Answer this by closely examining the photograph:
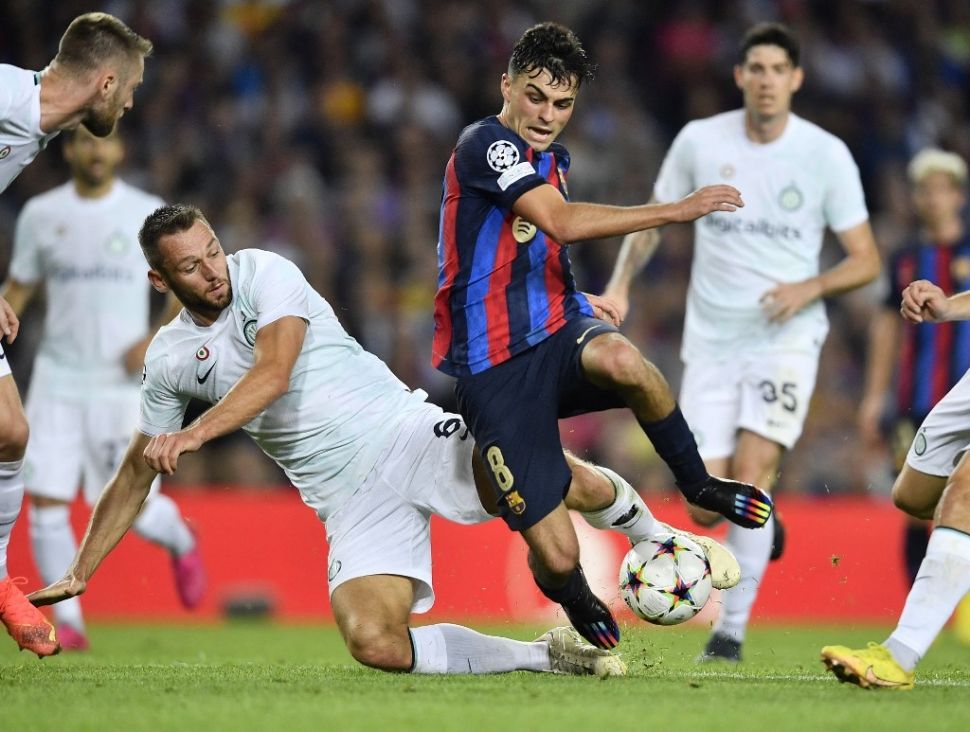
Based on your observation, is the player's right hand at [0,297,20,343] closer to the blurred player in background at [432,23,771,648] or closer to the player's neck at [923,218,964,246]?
the blurred player in background at [432,23,771,648]

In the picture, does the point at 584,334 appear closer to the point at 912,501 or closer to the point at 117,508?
the point at 912,501

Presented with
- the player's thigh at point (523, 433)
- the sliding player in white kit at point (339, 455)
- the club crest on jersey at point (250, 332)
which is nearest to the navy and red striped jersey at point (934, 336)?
the sliding player in white kit at point (339, 455)

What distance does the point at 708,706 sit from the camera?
15.8 feet

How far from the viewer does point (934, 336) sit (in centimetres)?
885

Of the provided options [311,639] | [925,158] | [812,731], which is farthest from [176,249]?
[925,158]

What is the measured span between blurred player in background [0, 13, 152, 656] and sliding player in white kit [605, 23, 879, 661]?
2.56 metres

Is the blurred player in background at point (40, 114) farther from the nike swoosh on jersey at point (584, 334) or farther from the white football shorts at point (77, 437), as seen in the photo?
the white football shorts at point (77, 437)

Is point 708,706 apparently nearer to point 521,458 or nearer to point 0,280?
point 521,458

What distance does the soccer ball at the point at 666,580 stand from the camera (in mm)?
5703

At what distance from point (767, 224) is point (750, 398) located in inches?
34.2

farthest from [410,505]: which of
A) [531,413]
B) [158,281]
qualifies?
[158,281]

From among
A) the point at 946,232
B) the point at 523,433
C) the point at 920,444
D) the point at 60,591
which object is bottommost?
the point at 60,591

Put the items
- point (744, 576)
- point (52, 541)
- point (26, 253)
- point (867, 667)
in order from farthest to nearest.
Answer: point (26, 253), point (52, 541), point (744, 576), point (867, 667)

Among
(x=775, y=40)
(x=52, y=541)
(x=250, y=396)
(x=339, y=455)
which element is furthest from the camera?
(x=52, y=541)
